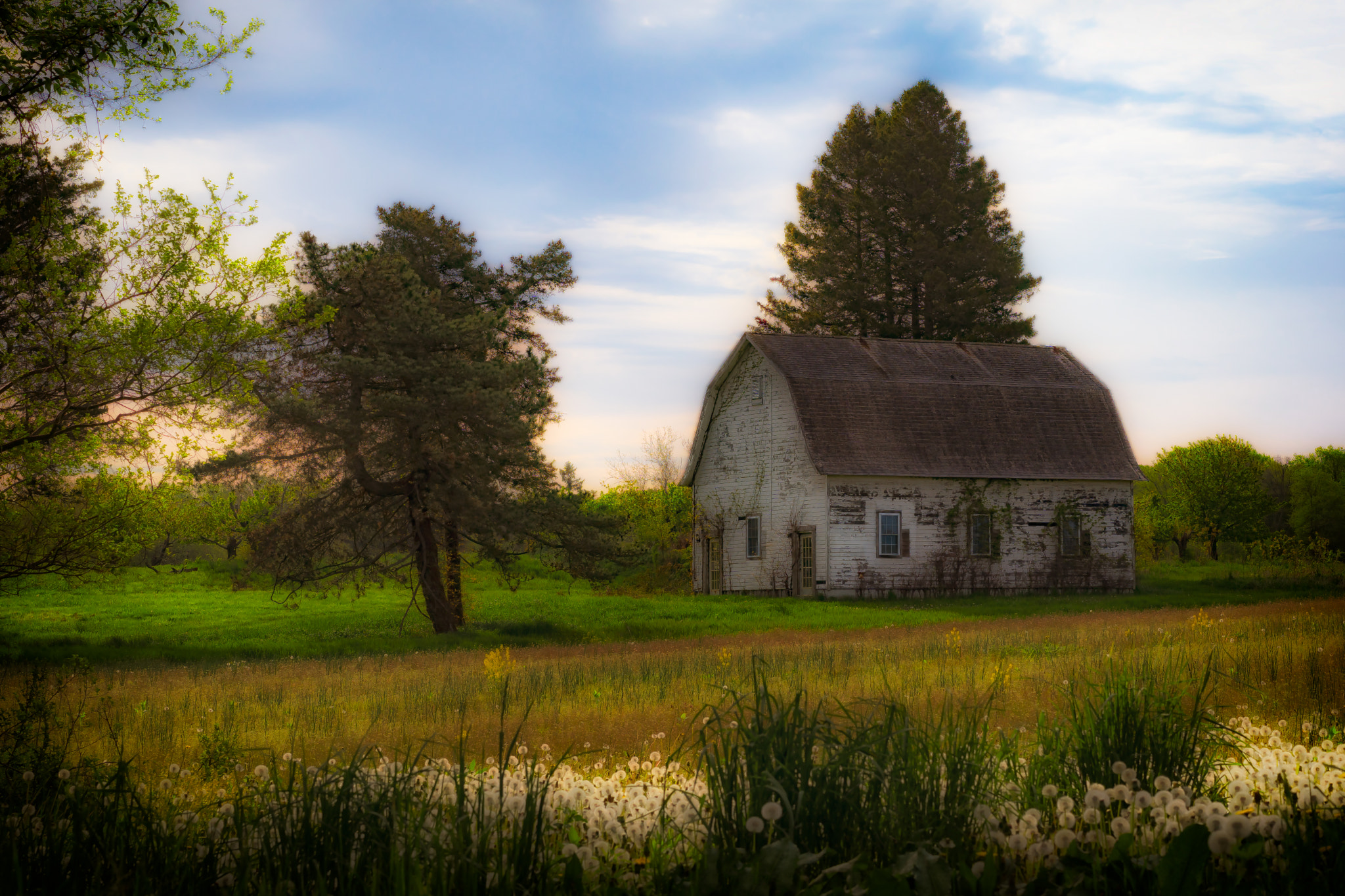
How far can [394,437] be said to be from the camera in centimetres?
2420

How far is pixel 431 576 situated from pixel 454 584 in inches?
49.9

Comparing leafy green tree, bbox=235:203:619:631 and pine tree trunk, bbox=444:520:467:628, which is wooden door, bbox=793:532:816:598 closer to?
leafy green tree, bbox=235:203:619:631

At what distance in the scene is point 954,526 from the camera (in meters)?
34.0

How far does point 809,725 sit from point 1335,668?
8.86 metres

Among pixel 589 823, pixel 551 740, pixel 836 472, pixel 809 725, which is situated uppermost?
pixel 836 472

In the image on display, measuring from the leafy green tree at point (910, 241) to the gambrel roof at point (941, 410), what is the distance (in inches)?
464

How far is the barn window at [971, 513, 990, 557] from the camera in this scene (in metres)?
34.2

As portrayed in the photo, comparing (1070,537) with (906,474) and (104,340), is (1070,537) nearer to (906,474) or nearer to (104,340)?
(906,474)

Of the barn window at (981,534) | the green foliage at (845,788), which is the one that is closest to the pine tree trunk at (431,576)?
the barn window at (981,534)

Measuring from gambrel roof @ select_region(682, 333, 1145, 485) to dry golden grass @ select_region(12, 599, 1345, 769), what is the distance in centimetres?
1253

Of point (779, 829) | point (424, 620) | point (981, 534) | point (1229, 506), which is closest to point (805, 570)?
point (981, 534)

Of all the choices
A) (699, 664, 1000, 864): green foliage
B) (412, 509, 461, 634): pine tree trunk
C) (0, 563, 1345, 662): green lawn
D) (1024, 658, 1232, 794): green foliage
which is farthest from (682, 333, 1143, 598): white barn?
(699, 664, 1000, 864): green foliage

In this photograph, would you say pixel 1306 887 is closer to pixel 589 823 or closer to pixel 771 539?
pixel 589 823

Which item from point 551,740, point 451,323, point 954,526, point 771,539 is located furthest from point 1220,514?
point 551,740
